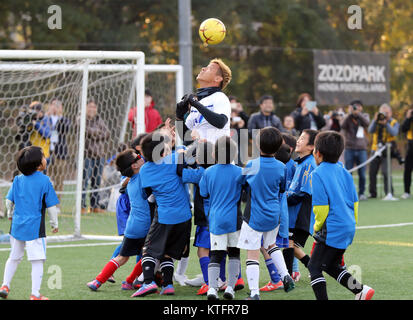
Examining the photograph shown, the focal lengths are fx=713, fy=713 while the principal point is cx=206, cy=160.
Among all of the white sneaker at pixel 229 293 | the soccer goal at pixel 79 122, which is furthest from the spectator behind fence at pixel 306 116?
the white sneaker at pixel 229 293

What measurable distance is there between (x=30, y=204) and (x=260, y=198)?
6.22 ft

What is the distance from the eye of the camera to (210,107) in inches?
243

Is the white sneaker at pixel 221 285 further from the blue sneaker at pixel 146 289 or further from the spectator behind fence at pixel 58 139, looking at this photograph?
the spectator behind fence at pixel 58 139

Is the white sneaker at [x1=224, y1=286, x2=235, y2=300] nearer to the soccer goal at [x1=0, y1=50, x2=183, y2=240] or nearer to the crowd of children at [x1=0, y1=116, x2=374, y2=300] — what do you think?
the crowd of children at [x1=0, y1=116, x2=374, y2=300]

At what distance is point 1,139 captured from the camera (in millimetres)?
13766

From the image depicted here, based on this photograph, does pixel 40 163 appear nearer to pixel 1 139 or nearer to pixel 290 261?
pixel 290 261

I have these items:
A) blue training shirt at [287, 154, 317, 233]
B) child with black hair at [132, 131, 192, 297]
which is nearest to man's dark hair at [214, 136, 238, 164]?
child with black hair at [132, 131, 192, 297]

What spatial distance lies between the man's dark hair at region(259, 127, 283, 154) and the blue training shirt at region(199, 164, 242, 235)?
29cm

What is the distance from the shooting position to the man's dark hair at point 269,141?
5.83 m

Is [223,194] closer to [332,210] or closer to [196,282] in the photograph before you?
[332,210]

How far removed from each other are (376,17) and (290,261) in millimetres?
25289

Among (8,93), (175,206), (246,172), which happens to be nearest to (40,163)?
(175,206)

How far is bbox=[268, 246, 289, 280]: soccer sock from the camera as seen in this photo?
6066 mm

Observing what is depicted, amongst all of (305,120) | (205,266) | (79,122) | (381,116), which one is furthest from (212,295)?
(381,116)
